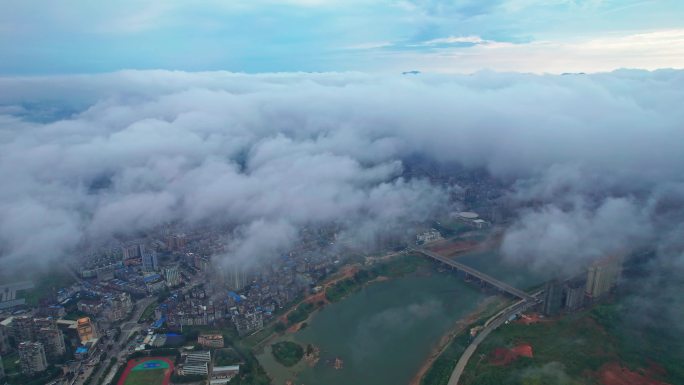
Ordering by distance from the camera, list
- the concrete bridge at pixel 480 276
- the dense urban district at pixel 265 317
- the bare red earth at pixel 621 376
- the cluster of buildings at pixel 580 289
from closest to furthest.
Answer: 1. the bare red earth at pixel 621 376
2. the dense urban district at pixel 265 317
3. the cluster of buildings at pixel 580 289
4. the concrete bridge at pixel 480 276

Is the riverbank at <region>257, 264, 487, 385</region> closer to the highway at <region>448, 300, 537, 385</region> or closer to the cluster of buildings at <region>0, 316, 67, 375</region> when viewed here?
the highway at <region>448, 300, 537, 385</region>

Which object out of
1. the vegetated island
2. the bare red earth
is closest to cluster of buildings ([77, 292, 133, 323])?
the vegetated island

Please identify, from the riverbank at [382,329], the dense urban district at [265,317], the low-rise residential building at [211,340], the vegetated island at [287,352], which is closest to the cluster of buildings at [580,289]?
the dense urban district at [265,317]

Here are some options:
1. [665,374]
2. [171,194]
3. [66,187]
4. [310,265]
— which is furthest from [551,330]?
[66,187]

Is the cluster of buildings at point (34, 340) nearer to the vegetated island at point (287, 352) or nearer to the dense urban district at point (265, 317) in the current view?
the dense urban district at point (265, 317)

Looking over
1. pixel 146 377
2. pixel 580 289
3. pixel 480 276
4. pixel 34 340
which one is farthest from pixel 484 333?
pixel 34 340
